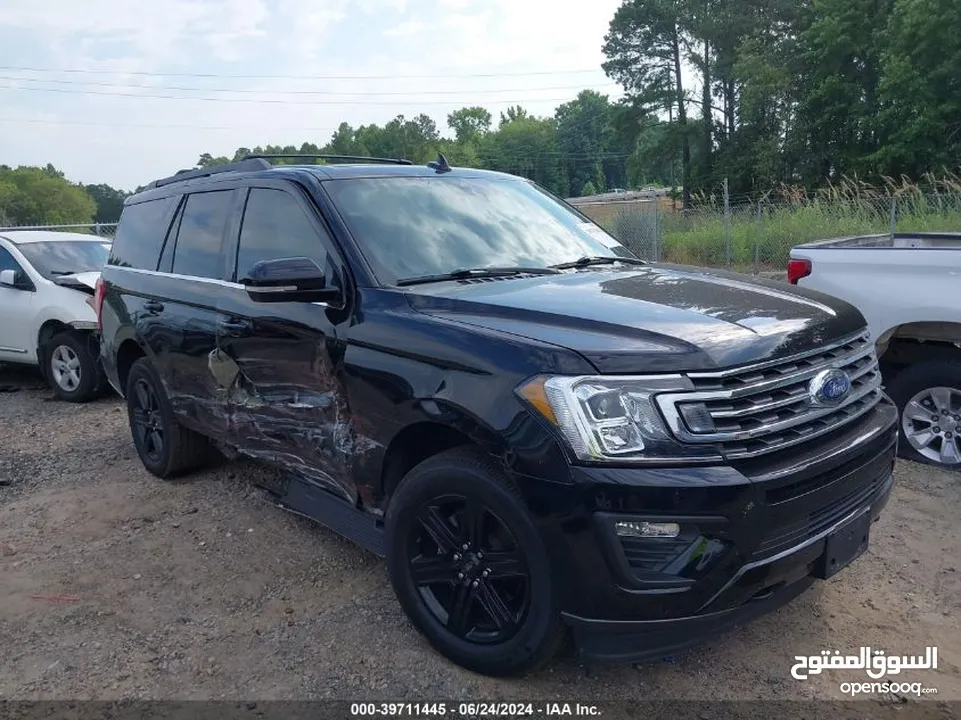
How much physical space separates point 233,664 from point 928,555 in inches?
131

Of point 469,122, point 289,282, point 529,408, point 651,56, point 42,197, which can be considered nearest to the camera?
point 529,408

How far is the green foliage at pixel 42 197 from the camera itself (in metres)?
69.8

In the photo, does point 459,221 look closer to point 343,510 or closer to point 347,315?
point 347,315

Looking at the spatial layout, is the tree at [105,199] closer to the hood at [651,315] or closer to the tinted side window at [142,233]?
the tinted side window at [142,233]

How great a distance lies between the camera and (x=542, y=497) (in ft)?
8.40

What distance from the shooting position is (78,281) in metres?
8.05

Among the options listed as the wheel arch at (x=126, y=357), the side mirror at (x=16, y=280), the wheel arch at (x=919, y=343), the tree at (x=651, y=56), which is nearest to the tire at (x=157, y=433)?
the wheel arch at (x=126, y=357)

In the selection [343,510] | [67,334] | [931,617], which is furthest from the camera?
[67,334]

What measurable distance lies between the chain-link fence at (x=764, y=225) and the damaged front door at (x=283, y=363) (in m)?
11.5

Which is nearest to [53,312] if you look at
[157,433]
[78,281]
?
[78,281]

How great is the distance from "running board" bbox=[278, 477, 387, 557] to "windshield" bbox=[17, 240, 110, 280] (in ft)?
18.4

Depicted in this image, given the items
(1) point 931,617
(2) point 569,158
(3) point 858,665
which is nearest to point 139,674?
(3) point 858,665

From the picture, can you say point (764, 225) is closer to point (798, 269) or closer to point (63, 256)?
point (798, 269)

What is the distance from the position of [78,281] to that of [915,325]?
24.5ft
